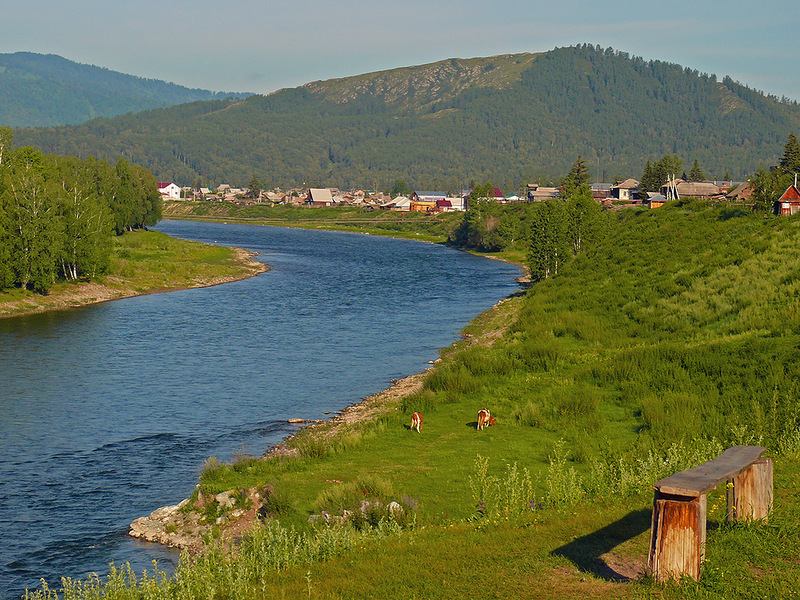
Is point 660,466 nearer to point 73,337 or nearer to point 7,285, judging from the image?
point 73,337

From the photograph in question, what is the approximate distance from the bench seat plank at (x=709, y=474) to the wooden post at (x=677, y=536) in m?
0.17

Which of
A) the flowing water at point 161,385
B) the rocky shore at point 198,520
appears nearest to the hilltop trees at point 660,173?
the flowing water at point 161,385

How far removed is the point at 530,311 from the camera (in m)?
55.6

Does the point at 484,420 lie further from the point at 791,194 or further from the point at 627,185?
the point at 627,185

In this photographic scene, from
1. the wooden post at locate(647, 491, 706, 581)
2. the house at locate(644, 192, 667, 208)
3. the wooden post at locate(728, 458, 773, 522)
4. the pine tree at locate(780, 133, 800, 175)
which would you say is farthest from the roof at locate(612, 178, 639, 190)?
the wooden post at locate(647, 491, 706, 581)

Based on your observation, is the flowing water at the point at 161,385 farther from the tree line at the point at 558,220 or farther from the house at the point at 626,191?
the house at the point at 626,191

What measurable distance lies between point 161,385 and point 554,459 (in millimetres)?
25726

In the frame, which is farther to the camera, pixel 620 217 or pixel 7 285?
pixel 620 217

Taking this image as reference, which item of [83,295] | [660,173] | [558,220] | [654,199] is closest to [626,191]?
[660,173]

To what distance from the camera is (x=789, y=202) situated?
6562 cm

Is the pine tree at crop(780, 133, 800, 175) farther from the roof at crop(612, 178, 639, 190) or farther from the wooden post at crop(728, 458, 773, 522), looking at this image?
the wooden post at crop(728, 458, 773, 522)

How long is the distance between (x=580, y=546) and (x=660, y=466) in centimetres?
537

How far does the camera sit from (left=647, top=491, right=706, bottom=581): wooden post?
1078 cm

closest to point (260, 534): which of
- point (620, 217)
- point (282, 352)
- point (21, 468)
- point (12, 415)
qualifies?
point (21, 468)
